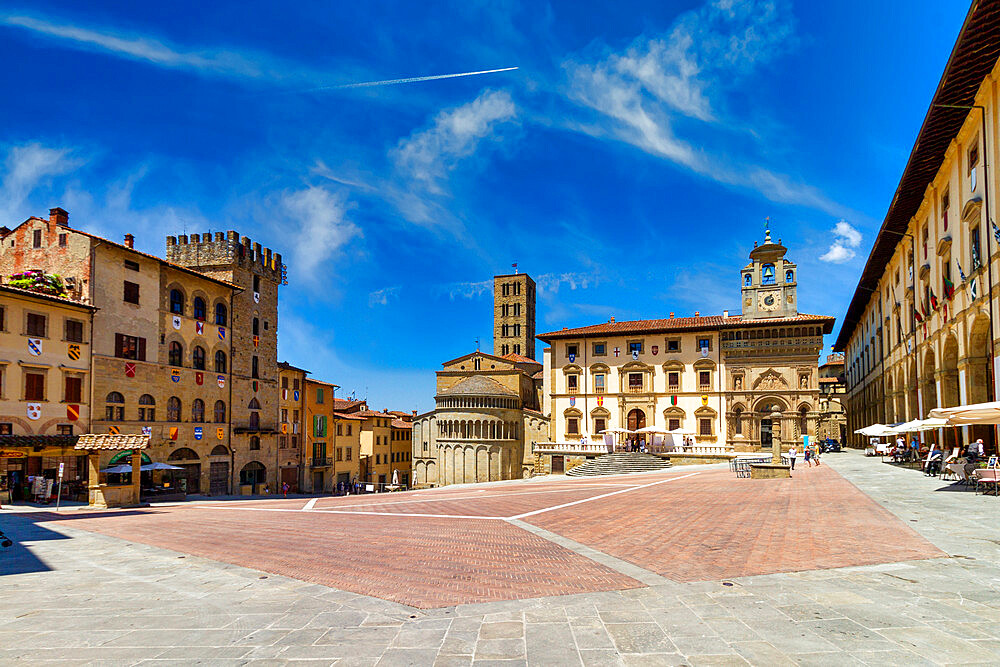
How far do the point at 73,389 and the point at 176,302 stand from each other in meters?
10.1

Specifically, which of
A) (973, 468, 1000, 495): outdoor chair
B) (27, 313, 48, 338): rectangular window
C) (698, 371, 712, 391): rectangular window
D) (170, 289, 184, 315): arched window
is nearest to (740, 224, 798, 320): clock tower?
(698, 371, 712, 391): rectangular window

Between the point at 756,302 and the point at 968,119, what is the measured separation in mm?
34539

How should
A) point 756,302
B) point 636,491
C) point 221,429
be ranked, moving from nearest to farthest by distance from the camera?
point 636,491 → point 221,429 → point 756,302

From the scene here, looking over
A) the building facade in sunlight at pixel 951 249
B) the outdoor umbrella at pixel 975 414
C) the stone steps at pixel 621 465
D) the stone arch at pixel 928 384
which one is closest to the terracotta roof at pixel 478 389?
the stone steps at pixel 621 465

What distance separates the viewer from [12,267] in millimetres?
40062

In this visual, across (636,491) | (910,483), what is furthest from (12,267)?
(910,483)

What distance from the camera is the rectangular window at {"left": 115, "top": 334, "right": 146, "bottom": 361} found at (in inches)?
1494

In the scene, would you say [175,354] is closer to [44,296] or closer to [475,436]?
[44,296]

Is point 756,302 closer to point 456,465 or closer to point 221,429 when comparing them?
point 456,465

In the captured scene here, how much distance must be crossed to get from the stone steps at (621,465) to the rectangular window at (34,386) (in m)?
36.9

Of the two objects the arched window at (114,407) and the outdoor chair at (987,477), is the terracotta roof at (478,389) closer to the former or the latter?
the arched window at (114,407)

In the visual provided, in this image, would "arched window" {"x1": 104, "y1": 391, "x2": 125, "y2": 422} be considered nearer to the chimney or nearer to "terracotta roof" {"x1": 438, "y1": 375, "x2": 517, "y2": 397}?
the chimney

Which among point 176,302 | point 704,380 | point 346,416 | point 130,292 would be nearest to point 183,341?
point 176,302

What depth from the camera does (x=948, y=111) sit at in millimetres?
25281
